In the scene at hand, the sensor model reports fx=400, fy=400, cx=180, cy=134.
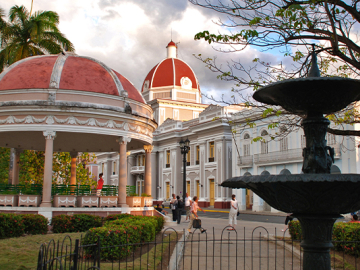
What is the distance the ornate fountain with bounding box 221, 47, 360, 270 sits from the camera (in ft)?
16.4

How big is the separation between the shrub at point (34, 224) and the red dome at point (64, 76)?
550 cm

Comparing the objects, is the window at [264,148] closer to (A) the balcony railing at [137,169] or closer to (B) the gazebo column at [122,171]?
(B) the gazebo column at [122,171]

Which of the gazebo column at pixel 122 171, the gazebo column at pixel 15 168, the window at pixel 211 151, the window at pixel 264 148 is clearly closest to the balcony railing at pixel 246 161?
the window at pixel 264 148

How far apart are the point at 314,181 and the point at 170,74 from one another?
52.4 metres

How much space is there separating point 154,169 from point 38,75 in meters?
37.3

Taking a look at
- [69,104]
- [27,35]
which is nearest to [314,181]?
[69,104]

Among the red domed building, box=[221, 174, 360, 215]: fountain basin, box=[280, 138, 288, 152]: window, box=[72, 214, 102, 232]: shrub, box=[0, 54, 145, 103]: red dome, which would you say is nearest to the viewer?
box=[221, 174, 360, 215]: fountain basin

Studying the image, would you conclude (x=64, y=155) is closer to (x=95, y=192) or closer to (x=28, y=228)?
(x=95, y=192)

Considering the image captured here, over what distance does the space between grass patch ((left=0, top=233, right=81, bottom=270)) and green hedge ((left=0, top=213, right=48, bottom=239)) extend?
384mm

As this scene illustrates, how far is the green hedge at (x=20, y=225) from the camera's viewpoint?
12.8 metres

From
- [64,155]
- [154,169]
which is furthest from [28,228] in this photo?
[154,169]

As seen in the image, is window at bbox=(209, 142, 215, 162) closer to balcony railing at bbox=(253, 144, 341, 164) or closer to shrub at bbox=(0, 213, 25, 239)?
balcony railing at bbox=(253, 144, 341, 164)

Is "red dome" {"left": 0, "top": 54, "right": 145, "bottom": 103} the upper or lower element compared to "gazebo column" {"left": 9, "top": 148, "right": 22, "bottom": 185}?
upper

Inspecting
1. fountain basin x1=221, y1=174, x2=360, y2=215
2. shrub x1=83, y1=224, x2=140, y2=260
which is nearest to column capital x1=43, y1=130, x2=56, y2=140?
shrub x1=83, y1=224, x2=140, y2=260
